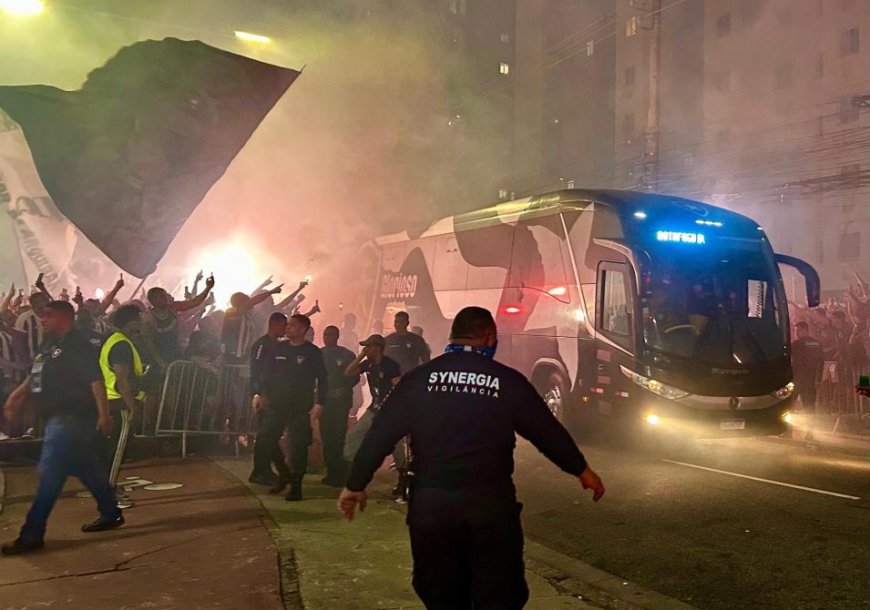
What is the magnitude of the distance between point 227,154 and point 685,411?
7831mm

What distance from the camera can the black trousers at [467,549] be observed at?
2.30 m

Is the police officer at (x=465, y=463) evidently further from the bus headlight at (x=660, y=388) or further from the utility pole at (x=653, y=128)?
the utility pole at (x=653, y=128)

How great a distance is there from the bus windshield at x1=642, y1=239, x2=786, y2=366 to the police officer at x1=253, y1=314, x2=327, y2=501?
367 centimetres

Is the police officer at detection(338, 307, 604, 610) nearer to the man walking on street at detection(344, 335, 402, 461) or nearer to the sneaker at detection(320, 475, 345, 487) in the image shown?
the man walking on street at detection(344, 335, 402, 461)

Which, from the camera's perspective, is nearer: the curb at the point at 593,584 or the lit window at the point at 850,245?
the curb at the point at 593,584

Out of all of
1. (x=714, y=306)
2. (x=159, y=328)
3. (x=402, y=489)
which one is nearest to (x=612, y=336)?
(x=714, y=306)

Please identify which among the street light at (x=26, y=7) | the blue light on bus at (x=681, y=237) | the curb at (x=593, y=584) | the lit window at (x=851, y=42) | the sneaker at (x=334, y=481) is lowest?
the curb at (x=593, y=584)

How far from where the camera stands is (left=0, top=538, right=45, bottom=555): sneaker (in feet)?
13.2

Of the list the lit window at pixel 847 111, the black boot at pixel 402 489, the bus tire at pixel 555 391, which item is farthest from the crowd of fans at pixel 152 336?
the lit window at pixel 847 111

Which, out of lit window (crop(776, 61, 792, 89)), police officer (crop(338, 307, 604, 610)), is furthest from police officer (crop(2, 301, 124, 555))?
lit window (crop(776, 61, 792, 89))

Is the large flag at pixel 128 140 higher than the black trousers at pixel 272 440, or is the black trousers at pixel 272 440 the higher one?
the large flag at pixel 128 140

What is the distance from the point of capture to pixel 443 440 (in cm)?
238

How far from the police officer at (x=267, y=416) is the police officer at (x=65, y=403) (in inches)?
58.1

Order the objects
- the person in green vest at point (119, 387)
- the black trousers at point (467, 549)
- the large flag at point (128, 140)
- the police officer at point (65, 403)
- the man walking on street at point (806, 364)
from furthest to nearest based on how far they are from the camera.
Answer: the man walking on street at point (806, 364), the large flag at point (128, 140), the person in green vest at point (119, 387), the police officer at point (65, 403), the black trousers at point (467, 549)
